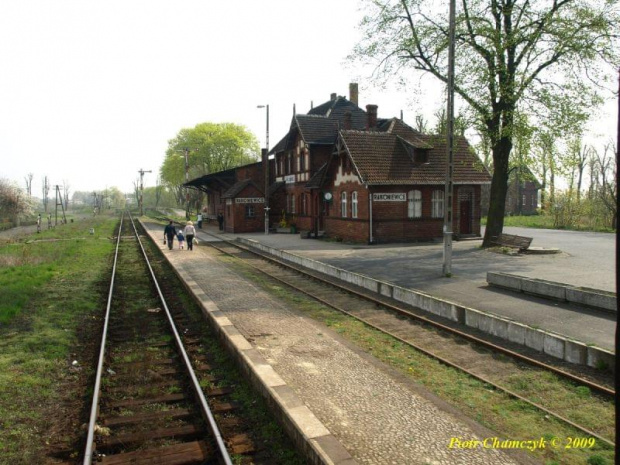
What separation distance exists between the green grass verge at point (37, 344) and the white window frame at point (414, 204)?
15090 mm

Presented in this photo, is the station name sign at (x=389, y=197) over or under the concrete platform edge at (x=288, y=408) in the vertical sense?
over

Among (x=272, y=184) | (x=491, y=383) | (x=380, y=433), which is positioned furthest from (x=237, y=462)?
(x=272, y=184)

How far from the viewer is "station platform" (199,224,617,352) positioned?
9453 mm

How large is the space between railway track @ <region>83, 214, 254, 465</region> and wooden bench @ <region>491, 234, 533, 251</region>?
15.8 metres

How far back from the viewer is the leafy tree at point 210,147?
2899 inches

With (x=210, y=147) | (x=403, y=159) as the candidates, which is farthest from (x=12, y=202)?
(x=403, y=159)

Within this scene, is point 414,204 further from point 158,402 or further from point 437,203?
point 158,402

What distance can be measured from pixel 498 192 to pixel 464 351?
643 inches

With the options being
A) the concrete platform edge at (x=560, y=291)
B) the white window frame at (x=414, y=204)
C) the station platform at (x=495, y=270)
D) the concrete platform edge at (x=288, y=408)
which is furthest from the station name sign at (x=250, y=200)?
the concrete platform edge at (x=288, y=408)

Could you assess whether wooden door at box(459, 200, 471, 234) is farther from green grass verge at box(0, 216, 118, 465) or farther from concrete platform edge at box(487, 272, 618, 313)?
green grass verge at box(0, 216, 118, 465)

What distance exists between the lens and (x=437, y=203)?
26.5 m

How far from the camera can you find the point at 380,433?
5.14 metres
